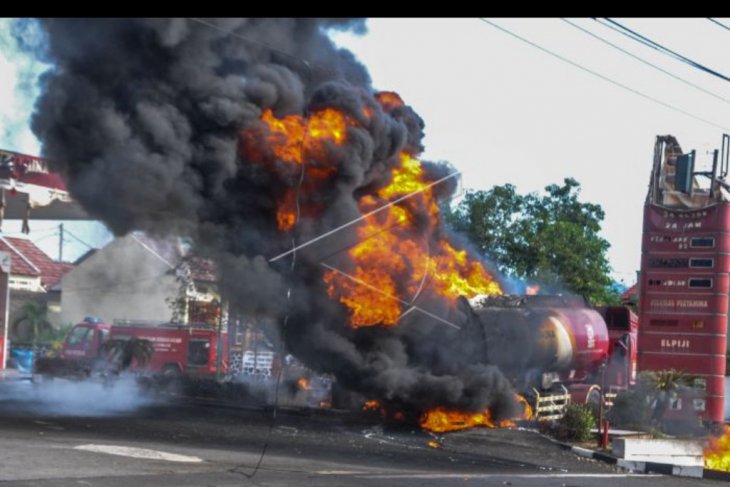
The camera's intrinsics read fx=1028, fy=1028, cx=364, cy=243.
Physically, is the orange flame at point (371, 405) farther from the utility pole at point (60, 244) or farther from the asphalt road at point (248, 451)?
the utility pole at point (60, 244)

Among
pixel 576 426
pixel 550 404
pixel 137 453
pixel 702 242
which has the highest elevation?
pixel 702 242

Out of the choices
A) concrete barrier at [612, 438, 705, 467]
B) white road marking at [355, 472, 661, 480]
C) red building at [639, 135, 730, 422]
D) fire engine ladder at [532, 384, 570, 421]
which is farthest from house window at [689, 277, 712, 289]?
white road marking at [355, 472, 661, 480]

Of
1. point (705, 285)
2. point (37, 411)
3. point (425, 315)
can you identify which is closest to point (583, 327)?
point (705, 285)

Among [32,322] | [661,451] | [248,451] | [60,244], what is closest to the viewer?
[248,451]

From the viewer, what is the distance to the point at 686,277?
2314 cm

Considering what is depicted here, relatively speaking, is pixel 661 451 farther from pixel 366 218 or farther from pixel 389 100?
pixel 389 100

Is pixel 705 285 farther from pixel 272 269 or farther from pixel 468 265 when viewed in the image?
pixel 272 269

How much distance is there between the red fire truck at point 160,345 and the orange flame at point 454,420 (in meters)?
9.80

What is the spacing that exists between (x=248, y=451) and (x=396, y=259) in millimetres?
6658

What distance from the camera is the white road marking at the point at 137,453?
1403 centimetres

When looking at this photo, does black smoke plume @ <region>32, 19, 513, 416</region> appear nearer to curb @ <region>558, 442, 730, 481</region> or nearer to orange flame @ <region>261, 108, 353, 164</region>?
orange flame @ <region>261, 108, 353, 164</region>

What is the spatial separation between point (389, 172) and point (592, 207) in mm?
19012

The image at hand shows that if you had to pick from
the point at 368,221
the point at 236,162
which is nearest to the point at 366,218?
the point at 368,221

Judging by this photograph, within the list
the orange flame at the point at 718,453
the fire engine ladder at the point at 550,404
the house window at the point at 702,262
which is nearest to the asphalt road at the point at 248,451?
the fire engine ladder at the point at 550,404
